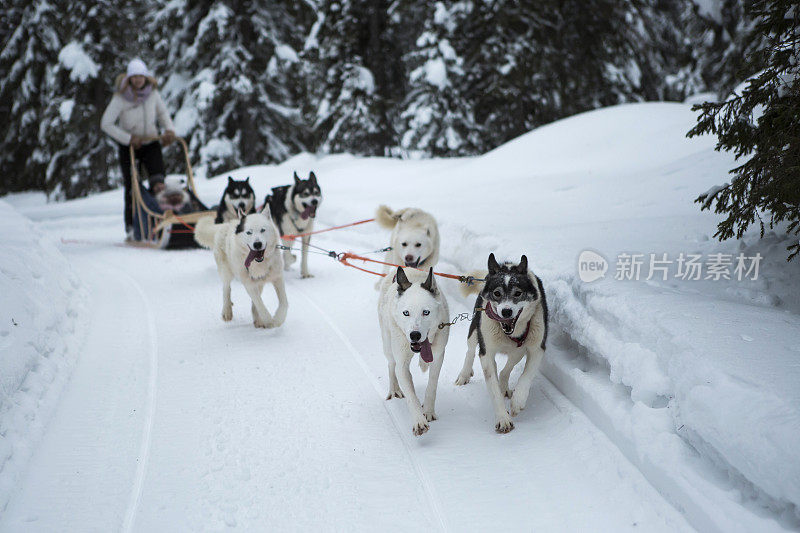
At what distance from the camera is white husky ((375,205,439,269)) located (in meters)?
4.98

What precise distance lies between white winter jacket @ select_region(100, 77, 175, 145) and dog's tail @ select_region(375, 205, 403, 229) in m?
4.81

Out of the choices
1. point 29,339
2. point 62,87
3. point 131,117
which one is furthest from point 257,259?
point 62,87

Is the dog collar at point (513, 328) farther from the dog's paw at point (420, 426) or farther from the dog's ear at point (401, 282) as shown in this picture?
the dog's paw at point (420, 426)

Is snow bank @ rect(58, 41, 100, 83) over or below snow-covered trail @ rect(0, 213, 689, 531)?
over

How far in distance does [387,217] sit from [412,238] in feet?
2.69

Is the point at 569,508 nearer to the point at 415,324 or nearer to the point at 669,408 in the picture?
the point at 669,408

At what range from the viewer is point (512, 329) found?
3344 millimetres

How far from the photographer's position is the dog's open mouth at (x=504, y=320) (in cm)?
318

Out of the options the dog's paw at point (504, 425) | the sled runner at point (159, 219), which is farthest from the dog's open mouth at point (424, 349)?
the sled runner at point (159, 219)

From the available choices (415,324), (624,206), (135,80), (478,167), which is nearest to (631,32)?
(478,167)

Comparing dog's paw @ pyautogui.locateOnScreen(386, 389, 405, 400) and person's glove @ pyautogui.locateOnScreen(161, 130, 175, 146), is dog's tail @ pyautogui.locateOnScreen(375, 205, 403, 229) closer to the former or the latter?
dog's paw @ pyautogui.locateOnScreen(386, 389, 405, 400)

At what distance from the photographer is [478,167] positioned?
12.2 m

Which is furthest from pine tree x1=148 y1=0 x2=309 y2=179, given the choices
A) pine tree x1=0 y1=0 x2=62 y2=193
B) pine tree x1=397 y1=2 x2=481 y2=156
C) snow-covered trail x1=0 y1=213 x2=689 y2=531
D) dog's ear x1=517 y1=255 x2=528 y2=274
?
dog's ear x1=517 y1=255 x2=528 y2=274

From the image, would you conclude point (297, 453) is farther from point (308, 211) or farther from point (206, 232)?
point (308, 211)
